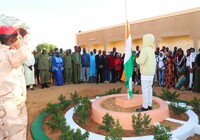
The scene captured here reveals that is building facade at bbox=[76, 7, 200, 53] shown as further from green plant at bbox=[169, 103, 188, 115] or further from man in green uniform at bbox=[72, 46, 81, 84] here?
green plant at bbox=[169, 103, 188, 115]

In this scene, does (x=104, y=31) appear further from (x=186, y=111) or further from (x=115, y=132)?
(x=115, y=132)

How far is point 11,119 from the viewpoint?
2.89 m

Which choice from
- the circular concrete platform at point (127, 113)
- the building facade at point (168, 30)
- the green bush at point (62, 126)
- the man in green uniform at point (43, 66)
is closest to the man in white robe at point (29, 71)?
the man in green uniform at point (43, 66)

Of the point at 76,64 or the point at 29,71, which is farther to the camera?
the point at 76,64

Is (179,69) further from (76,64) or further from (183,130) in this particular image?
(183,130)

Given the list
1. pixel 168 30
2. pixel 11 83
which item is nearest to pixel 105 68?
pixel 168 30

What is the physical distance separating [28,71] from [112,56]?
4.11m

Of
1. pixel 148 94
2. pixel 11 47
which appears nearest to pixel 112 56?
pixel 148 94

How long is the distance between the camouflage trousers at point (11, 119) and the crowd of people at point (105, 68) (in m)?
7.55

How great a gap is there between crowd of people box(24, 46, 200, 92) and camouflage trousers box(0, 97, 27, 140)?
24.8 feet

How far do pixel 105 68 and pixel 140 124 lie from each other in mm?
7634

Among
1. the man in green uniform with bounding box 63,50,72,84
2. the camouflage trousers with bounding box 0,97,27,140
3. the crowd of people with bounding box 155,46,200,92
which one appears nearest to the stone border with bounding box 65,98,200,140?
the camouflage trousers with bounding box 0,97,27,140

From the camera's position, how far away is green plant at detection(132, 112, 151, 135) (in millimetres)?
4681

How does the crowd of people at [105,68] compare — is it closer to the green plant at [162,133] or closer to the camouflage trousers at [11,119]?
the green plant at [162,133]
